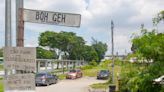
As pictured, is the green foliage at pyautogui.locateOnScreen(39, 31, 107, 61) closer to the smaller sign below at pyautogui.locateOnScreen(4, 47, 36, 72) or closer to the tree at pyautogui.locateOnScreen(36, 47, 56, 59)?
the tree at pyautogui.locateOnScreen(36, 47, 56, 59)

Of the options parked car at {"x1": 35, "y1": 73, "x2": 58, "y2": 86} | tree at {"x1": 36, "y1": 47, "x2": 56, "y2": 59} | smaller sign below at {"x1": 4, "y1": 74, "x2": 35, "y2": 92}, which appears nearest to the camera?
smaller sign below at {"x1": 4, "y1": 74, "x2": 35, "y2": 92}

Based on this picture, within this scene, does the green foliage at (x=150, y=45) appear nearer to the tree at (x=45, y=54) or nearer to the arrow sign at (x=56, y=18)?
the arrow sign at (x=56, y=18)

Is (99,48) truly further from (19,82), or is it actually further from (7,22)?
(7,22)

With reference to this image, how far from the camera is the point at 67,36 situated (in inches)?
4409

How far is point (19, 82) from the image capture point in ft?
26.7

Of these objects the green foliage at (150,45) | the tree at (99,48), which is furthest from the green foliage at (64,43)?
the green foliage at (150,45)

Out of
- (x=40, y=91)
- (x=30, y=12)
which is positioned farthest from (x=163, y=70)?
(x=40, y=91)

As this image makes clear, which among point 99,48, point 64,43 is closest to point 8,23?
point 64,43

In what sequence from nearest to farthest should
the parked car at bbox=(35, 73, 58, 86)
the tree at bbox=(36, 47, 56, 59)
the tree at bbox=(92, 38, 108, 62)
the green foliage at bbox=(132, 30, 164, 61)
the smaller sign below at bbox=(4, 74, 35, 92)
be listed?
the smaller sign below at bbox=(4, 74, 35, 92), the green foliage at bbox=(132, 30, 164, 61), the parked car at bbox=(35, 73, 58, 86), the tree at bbox=(36, 47, 56, 59), the tree at bbox=(92, 38, 108, 62)

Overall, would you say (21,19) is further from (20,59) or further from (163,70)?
(163,70)

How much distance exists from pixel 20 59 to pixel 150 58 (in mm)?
10712

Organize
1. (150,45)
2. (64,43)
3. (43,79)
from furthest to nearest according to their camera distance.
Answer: (64,43) < (43,79) < (150,45)

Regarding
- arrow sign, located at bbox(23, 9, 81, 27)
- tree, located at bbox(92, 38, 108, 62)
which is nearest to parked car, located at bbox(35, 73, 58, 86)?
arrow sign, located at bbox(23, 9, 81, 27)

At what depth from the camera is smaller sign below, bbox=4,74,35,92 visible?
26.6 feet
